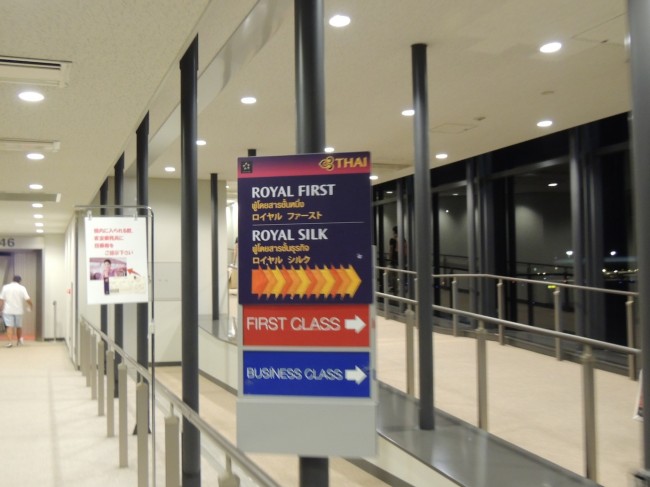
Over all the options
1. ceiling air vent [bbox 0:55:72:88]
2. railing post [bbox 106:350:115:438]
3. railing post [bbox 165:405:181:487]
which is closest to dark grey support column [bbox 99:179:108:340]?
railing post [bbox 106:350:115:438]

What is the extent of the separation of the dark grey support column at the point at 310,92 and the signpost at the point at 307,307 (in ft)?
0.66

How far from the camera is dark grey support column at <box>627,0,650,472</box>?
245 cm

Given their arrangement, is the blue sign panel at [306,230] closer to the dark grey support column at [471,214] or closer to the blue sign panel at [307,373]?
the blue sign panel at [307,373]

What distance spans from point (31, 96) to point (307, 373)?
3.30 m

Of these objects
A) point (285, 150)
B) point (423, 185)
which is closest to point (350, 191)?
point (423, 185)

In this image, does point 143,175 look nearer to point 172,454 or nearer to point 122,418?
point 122,418

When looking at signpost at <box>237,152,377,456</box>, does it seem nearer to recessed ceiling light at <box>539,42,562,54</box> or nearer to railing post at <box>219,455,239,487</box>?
railing post at <box>219,455,239,487</box>

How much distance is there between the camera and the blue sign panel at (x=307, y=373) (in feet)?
7.29

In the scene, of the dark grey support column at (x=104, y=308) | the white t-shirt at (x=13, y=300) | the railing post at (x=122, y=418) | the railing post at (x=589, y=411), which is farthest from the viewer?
the white t-shirt at (x=13, y=300)

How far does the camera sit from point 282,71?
5387 millimetres

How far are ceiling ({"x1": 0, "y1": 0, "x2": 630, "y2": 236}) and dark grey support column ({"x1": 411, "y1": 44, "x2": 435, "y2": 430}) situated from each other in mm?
288

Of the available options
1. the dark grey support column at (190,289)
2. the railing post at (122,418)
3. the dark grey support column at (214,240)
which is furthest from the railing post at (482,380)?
the dark grey support column at (214,240)

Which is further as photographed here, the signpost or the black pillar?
the black pillar

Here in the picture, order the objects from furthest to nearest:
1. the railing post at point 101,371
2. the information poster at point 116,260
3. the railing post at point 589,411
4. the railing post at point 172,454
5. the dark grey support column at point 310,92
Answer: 1. the railing post at point 101,371
2. the information poster at point 116,260
3. the railing post at point 589,411
4. the railing post at point 172,454
5. the dark grey support column at point 310,92
